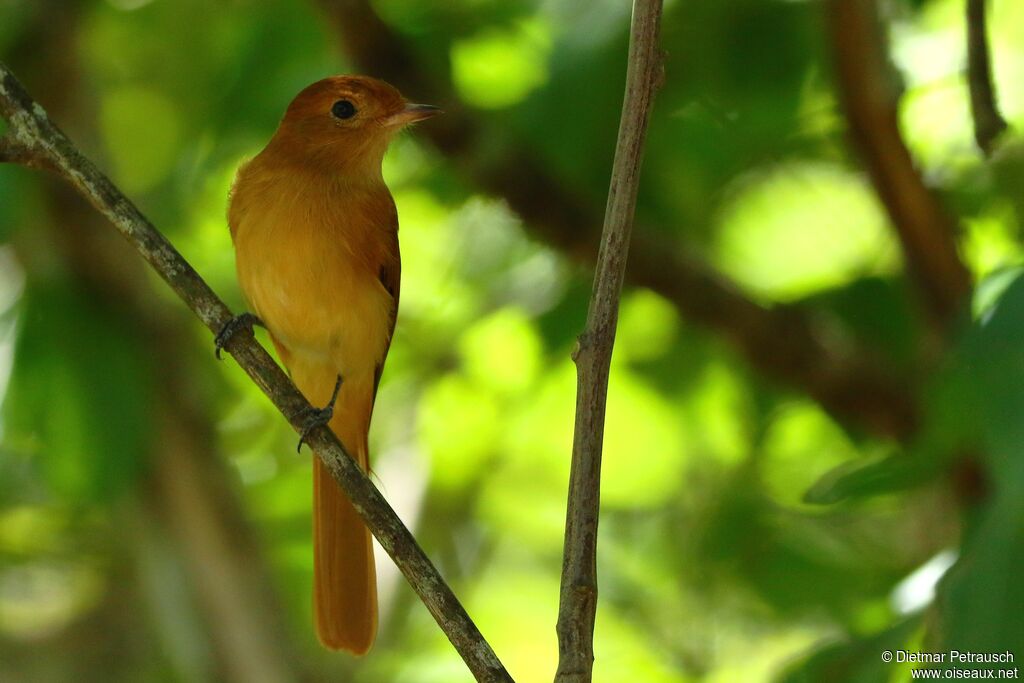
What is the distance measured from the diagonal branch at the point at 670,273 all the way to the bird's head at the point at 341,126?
4.1 inches

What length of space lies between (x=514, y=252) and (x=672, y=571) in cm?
143

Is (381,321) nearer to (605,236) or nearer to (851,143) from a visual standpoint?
(851,143)

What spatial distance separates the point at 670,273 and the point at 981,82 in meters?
1.50

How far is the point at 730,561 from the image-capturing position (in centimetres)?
462

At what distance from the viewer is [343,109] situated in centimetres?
479

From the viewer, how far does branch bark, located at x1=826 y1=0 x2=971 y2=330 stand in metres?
4.21

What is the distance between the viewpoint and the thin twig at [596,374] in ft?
7.32

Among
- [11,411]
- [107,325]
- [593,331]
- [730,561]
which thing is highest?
[107,325]

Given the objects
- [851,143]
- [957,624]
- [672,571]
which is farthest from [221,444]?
[957,624]

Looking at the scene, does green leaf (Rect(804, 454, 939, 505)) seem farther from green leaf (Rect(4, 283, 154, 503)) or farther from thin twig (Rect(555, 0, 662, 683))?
green leaf (Rect(4, 283, 154, 503))

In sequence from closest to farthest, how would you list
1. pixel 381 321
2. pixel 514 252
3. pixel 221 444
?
pixel 381 321, pixel 514 252, pixel 221 444

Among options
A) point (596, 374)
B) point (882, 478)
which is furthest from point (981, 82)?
point (596, 374)
